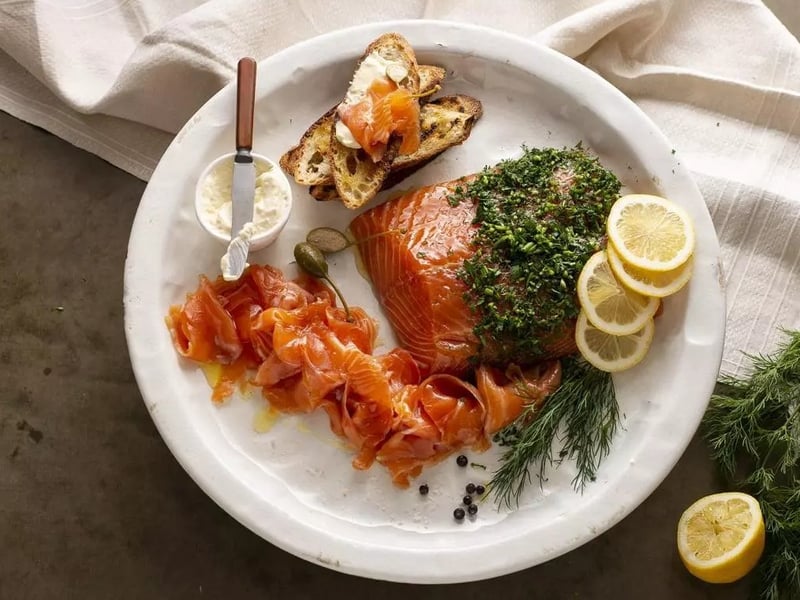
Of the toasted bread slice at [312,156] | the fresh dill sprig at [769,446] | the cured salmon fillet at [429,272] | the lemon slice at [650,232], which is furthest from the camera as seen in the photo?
the fresh dill sprig at [769,446]

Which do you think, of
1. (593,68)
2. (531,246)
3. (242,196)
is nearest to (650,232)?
(531,246)

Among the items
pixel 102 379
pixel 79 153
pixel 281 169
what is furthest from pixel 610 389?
pixel 79 153

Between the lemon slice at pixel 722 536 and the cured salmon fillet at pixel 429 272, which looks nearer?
the cured salmon fillet at pixel 429 272

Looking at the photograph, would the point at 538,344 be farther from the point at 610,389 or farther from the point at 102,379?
the point at 102,379

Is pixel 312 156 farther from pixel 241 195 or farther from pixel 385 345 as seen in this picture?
pixel 385 345

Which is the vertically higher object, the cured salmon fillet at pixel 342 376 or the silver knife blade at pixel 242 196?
the silver knife blade at pixel 242 196

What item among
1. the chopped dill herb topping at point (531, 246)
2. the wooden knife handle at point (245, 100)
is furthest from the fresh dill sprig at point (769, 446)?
the wooden knife handle at point (245, 100)

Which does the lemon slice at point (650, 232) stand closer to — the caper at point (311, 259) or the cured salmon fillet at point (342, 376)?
the cured salmon fillet at point (342, 376)
